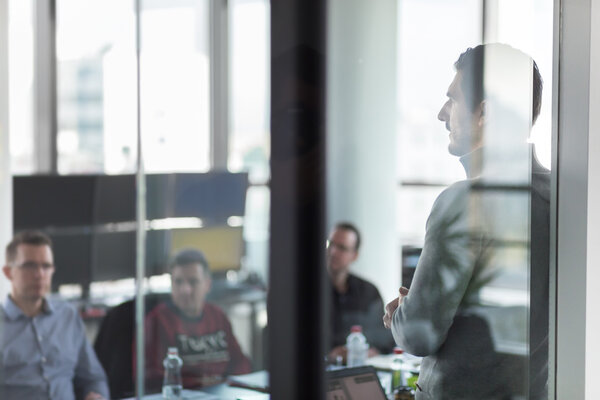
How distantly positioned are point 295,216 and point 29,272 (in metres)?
1.87

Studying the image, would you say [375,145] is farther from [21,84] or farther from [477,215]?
[21,84]

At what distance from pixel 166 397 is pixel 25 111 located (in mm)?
3371

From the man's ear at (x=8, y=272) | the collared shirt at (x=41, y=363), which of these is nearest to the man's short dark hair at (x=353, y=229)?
the collared shirt at (x=41, y=363)

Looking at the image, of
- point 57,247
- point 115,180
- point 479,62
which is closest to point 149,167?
point 115,180

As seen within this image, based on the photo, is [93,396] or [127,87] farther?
[127,87]

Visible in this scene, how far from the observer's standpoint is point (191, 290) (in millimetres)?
3375

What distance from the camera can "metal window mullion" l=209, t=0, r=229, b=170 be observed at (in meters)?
5.25

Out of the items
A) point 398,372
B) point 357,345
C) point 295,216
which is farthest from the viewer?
point 357,345

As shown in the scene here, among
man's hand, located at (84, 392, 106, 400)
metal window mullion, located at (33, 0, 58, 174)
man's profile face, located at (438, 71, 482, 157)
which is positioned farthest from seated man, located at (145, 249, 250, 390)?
metal window mullion, located at (33, 0, 58, 174)

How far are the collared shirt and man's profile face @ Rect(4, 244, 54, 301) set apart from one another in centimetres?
5

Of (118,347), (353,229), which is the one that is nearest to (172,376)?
(118,347)

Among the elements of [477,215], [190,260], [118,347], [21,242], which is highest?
[477,215]

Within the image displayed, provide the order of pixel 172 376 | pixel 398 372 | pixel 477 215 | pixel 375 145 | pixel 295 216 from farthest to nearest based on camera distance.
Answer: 1. pixel 375 145
2. pixel 172 376
3. pixel 398 372
4. pixel 477 215
5. pixel 295 216

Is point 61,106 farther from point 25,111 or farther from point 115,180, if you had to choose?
point 115,180
